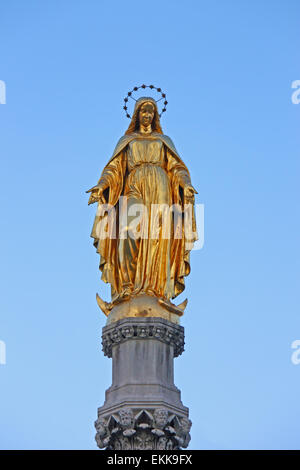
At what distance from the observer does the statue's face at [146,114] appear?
81.0 feet

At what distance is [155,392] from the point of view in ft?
68.8

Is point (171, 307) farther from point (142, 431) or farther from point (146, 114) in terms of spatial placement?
point (146, 114)

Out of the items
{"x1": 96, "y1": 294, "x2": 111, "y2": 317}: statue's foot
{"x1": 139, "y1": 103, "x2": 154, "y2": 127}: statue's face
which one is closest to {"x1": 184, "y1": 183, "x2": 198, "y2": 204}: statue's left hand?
{"x1": 139, "y1": 103, "x2": 154, "y2": 127}: statue's face

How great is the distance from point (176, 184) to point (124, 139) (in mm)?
1604

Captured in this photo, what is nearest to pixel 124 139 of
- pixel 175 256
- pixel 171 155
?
pixel 171 155

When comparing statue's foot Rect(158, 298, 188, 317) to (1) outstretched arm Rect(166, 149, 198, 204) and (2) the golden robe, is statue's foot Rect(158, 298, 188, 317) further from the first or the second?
(1) outstretched arm Rect(166, 149, 198, 204)

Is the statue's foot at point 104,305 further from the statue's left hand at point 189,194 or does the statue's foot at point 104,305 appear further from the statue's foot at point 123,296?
the statue's left hand at point 189,194

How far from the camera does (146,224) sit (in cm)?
2300

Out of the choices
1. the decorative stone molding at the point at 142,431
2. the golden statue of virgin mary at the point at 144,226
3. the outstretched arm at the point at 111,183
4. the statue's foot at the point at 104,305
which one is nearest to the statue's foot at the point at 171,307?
the golden statue of virgin mary at the point at 144,226

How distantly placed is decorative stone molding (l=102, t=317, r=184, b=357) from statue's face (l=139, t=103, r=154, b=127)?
5.09 meters

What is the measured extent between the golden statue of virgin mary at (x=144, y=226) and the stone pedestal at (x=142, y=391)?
40 cm
